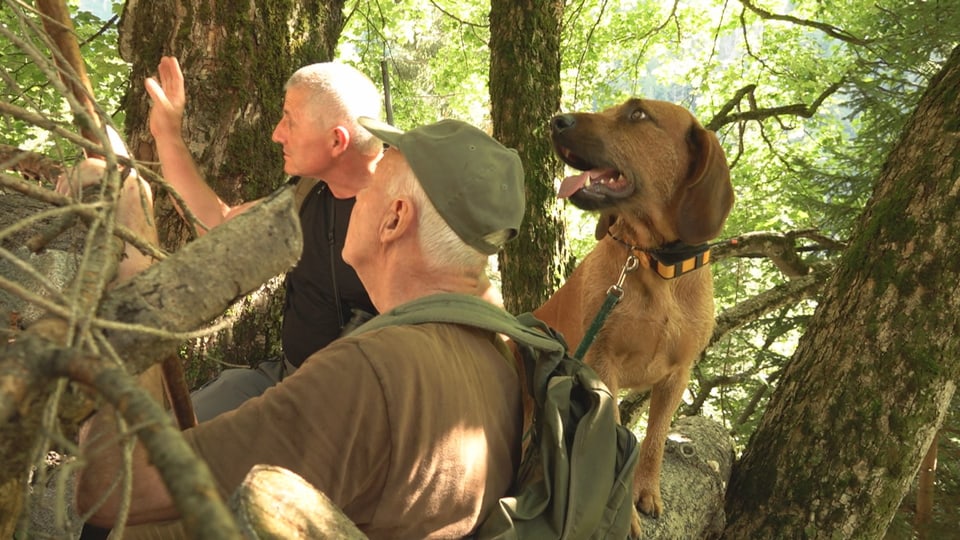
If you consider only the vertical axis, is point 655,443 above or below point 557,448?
below

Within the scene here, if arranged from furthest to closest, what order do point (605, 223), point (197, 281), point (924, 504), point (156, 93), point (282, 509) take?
point (924, 504) < point (605, 223) < point (156, 93) < point (282, 509) < point (197, 281)

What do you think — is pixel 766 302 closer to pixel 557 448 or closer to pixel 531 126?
pixel 531 126

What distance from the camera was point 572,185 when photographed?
3.93m

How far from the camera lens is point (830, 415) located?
3600 mm

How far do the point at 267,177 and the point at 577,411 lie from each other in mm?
2554

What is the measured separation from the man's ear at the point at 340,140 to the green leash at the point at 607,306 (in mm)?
1422

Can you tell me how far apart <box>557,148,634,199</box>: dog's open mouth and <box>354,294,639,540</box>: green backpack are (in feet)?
5.27

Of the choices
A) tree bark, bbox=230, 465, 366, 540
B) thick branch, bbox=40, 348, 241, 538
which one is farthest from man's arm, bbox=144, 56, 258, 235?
thick branch, bbox=40, 348, 241, 538

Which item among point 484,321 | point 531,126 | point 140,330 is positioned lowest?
point 484,321

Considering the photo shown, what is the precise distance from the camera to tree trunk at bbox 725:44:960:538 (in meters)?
3.47

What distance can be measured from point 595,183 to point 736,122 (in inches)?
247

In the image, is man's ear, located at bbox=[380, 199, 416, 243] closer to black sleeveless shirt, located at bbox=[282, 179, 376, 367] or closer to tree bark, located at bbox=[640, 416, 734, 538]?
black sleeveless shirt, located at bbox=[282, 179, 376, 367]

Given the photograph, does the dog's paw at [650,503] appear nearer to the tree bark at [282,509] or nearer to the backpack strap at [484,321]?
the backpack strap at [484,321]

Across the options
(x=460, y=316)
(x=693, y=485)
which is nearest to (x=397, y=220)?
(x=460, y=316)
